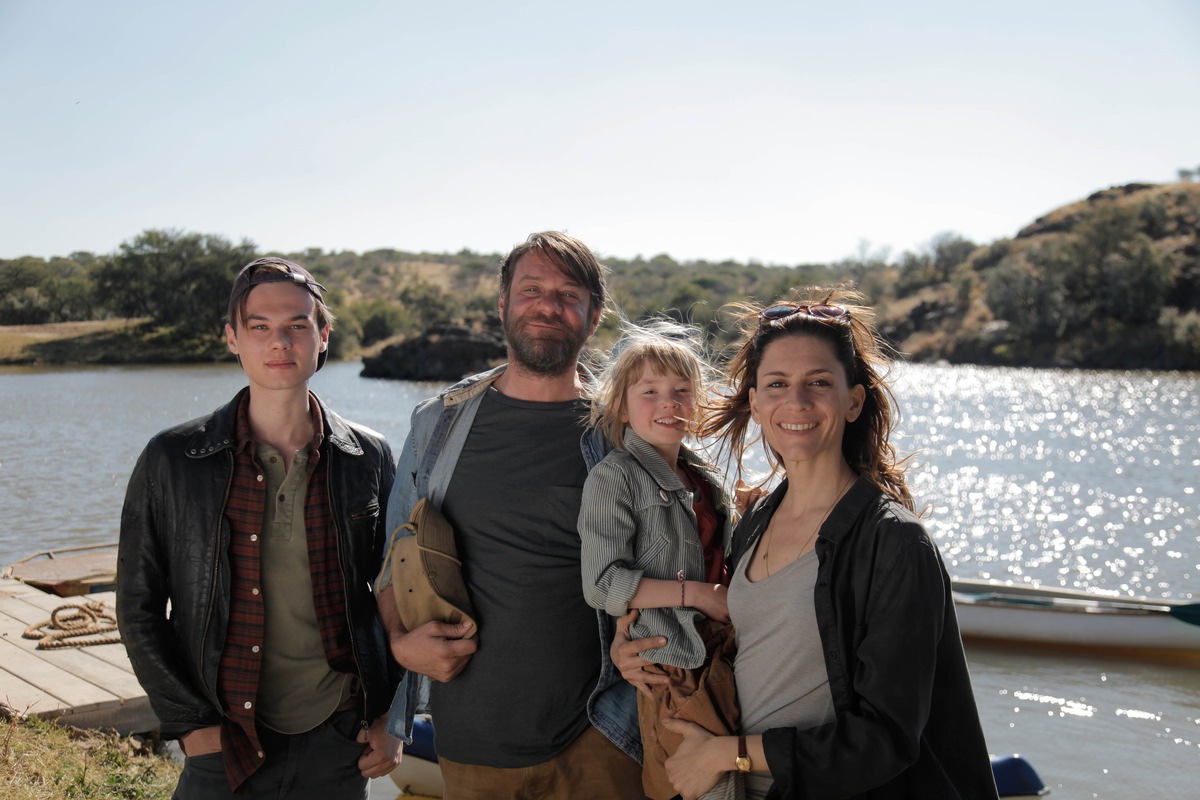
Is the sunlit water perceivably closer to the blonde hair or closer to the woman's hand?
the blonde hair

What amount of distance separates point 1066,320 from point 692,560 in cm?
5930

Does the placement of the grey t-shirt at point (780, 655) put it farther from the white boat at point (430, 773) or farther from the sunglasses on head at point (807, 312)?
the white boat at point (430, 773)

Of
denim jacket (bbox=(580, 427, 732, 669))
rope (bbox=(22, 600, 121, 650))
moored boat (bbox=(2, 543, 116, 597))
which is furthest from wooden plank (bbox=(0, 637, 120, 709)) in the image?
denim jacket (bbox=(580, 427, 732, 669))

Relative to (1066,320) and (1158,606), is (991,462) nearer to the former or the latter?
(1158,606)

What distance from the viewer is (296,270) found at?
3.13m

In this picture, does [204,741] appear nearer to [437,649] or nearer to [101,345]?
[437,649]

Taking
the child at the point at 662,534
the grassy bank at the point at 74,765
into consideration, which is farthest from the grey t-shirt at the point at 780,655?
the grassy bank at the point at 74,765

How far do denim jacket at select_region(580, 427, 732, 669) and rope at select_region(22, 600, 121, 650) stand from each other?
4967mm

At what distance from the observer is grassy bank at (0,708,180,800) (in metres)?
4.46

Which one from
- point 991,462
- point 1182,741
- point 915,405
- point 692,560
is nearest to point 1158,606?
point 1182,741

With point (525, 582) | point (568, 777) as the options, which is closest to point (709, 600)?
point (525, 582)

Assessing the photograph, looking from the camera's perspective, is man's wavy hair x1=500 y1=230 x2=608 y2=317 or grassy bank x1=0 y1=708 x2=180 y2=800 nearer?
man's wavy hair x1=500 y1=230 x2=608 y2=317

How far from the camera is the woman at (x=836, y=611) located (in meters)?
2.13

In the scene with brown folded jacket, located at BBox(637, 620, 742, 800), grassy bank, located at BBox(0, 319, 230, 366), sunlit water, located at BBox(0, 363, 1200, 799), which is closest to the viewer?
brown folded jacket, located at BBox(637, 620, 742, 800)
